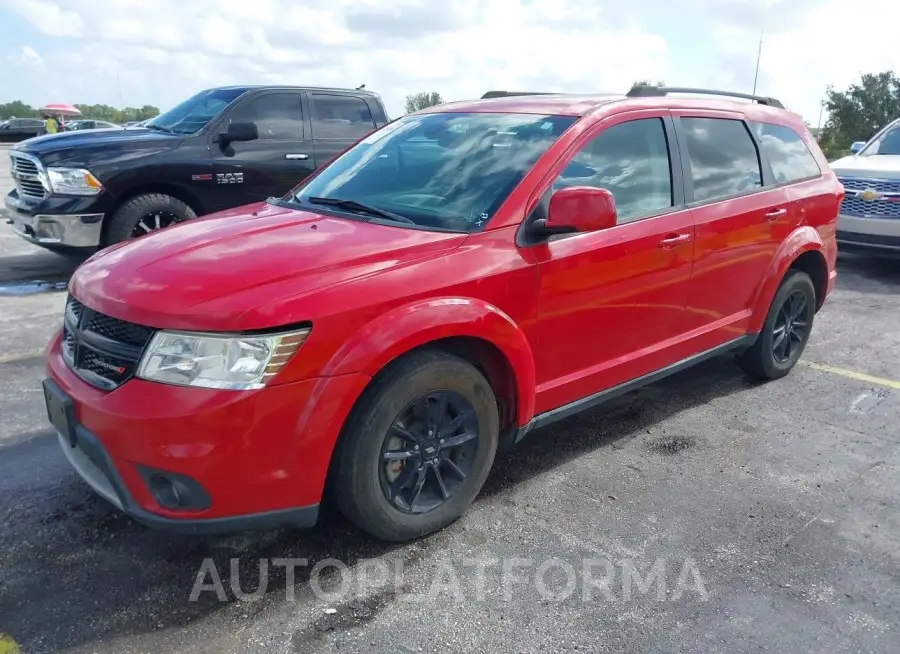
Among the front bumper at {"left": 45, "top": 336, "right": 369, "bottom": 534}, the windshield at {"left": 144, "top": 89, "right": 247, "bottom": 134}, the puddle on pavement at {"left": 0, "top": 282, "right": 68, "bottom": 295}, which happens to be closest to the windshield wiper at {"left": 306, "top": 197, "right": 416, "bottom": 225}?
the front bumper at {"left": 45, "top": 336, "right": 369, "bottom": 534}

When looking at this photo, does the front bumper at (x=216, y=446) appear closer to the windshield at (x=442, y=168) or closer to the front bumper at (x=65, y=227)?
the windshield at (x=442, y=168)

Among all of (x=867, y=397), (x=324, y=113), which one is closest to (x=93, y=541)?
(x=867, y=397)

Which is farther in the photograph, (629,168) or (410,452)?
(629,168)

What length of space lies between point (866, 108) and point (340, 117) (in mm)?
35236

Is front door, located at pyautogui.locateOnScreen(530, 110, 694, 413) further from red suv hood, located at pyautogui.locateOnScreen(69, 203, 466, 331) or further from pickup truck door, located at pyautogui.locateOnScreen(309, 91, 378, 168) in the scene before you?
pickup truck door, located at pyautogui.locateOnScreen(309, 91, 378, 168)

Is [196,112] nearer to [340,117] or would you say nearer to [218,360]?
[340,117]

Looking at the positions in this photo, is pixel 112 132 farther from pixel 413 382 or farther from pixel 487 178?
pixel 413 382

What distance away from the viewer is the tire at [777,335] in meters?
4.83

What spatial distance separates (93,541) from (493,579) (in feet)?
5.21

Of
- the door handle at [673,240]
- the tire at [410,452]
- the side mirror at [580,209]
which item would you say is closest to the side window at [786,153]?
the door handle at [673,240]

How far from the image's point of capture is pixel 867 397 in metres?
4.84

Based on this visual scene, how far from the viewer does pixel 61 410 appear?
2758 mm

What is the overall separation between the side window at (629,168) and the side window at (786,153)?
1130 millimetres

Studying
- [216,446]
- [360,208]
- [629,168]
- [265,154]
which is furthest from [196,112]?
[216,446]
